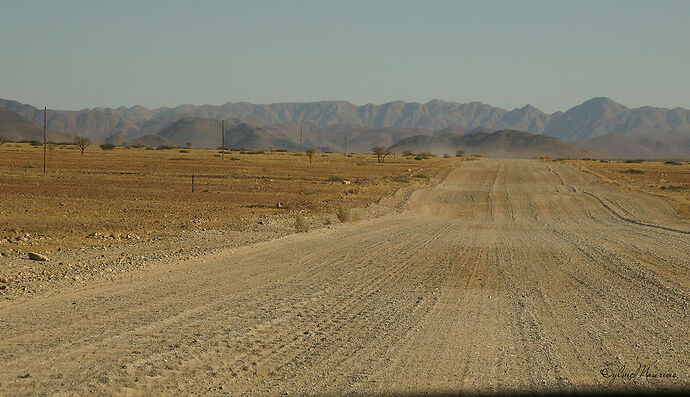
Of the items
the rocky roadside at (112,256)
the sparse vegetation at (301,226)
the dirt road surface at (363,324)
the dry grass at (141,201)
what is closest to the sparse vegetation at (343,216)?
the rocky roadside at (112,256)

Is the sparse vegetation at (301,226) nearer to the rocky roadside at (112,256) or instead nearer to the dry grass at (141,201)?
the rocky roadside at (112,256)

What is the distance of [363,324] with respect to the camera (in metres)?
9.73

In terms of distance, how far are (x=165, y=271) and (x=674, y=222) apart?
2219 centimetres

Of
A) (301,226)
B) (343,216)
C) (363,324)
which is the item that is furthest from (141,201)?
(363,324)

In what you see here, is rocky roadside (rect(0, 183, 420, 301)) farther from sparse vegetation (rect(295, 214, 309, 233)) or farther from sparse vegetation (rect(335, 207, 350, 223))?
sparse vegetation (rect(335, 207, 350, 223))

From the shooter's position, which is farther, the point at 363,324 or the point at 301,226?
the point at 301,226

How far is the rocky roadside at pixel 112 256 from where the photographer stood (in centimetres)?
1192

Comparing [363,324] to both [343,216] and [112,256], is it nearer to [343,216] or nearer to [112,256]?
[112,256]

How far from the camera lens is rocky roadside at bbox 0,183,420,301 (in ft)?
39.1

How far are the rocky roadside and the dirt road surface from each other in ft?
1.57

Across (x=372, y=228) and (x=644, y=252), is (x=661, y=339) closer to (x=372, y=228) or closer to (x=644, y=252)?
(x=644, y=252)

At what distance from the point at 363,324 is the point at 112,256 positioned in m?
7.80

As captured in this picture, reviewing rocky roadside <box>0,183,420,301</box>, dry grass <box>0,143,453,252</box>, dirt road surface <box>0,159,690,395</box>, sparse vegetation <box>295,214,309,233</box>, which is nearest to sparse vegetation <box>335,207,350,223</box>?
rocky roadside <box>0,183,420,301</box>

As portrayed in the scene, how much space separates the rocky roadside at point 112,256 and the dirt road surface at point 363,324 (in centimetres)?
48
